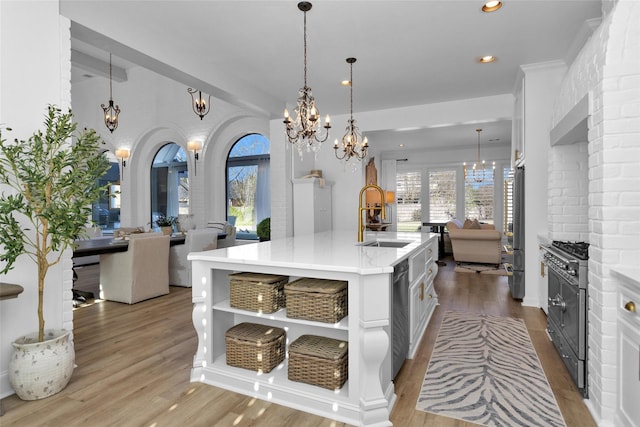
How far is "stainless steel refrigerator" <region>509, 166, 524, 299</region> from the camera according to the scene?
4359 millimetres

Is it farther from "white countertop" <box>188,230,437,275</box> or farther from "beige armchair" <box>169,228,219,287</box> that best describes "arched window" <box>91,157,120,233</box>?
"white countertop" <box>188,230,437,275</box>

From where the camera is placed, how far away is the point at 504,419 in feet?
6.41

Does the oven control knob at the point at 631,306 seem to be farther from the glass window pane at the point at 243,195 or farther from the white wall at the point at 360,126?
the glass window pane at the point at 243,195

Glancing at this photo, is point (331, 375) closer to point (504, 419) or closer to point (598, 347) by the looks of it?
point (504, 419)

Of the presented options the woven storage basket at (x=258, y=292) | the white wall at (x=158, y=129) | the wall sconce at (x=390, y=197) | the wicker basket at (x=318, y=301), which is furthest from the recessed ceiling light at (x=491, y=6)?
the wall sconce at (x=390, y=197)

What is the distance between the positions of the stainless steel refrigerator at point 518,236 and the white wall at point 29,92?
4.63m

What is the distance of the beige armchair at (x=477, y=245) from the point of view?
255 inches

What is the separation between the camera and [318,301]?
2074mm

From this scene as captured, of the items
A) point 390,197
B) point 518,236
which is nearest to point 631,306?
point 518,236

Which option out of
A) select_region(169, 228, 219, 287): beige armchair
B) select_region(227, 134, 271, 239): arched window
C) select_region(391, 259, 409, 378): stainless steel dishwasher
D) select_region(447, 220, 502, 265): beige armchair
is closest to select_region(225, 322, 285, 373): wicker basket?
select_region(391, 259, 409, 378): stainless steel dishwasher

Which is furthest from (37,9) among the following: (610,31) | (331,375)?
(610,31)

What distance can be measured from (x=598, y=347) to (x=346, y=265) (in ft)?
4.71

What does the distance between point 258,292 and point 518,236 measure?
3593mm

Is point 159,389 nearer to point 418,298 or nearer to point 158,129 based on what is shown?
point 418,298
